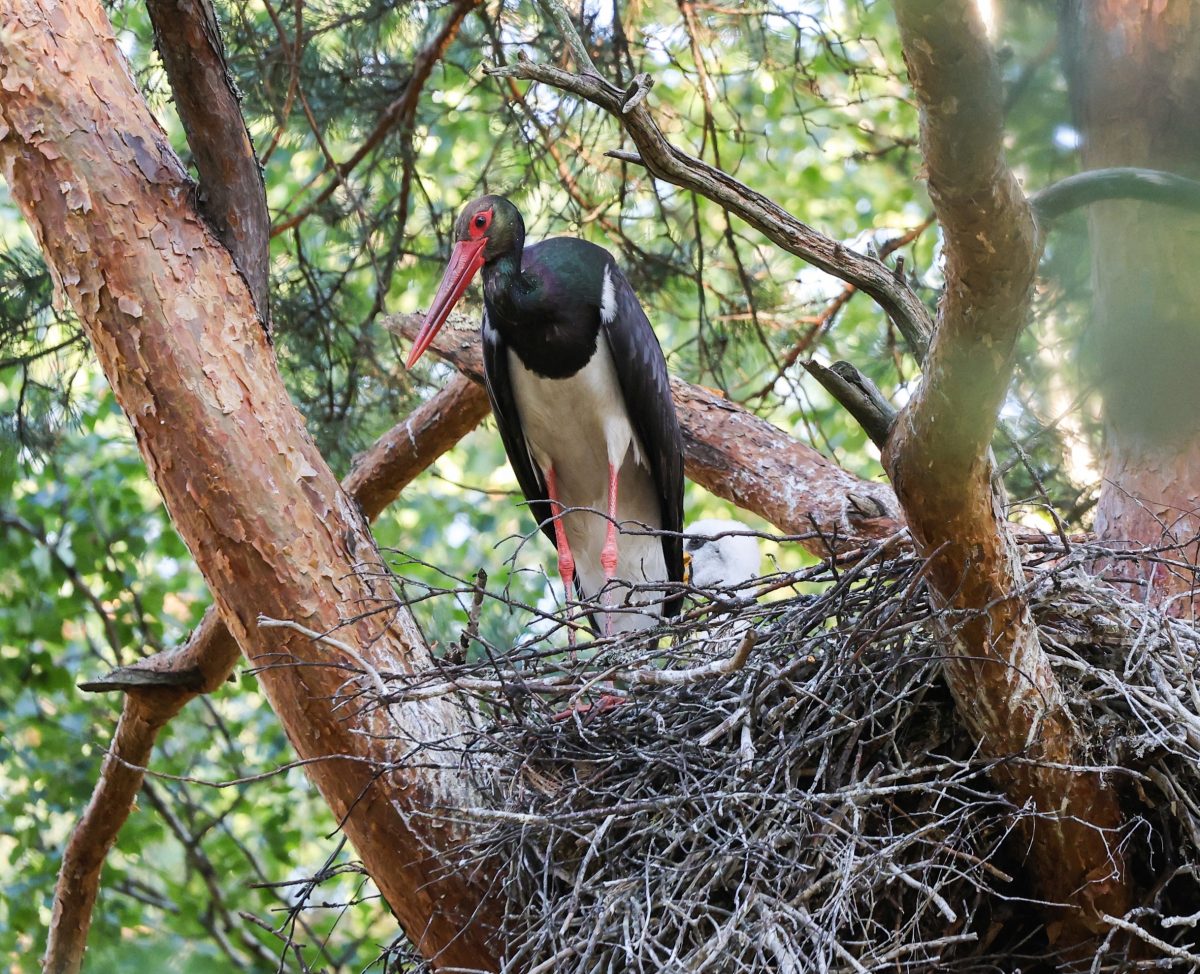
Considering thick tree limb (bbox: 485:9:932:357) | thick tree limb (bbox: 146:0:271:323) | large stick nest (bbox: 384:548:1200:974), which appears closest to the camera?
thick tree limb (bbox: 485:9:932:357)

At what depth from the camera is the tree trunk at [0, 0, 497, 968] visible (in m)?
2.30

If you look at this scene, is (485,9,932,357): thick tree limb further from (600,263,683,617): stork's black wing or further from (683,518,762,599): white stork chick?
(683,518,762,599): white stork chick

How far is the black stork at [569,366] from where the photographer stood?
11.9 ft

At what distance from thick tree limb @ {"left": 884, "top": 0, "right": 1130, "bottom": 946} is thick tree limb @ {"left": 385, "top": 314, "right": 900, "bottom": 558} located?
118 cm

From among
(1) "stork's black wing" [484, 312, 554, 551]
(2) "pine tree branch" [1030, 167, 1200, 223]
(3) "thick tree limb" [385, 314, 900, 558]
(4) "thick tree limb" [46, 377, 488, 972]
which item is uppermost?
(1) "stork's black wing" [484, 312, 554, 551]

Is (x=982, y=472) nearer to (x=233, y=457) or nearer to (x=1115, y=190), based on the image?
(x=1115, y=190)

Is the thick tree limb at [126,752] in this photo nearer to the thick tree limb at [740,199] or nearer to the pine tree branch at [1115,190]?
the thick tree limb at [740,199]

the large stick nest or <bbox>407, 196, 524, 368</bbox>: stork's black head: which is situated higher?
<bbox>407, 196, 524, 368</bbox>: stork's black head

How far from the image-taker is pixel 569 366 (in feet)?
12.2

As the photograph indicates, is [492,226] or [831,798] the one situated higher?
[492,226]

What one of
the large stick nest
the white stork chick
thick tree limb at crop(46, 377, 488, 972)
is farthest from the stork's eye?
the large stick nest

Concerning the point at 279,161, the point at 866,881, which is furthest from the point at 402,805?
the point at 279,161

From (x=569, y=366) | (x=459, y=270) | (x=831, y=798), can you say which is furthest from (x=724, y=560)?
(x=831, y=798)

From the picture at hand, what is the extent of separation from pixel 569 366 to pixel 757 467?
583mm
